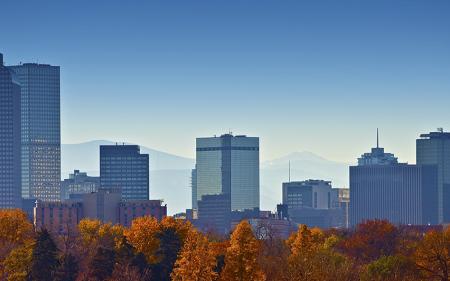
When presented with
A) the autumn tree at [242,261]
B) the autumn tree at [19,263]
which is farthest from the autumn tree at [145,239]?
the autumn tree at [242,261]

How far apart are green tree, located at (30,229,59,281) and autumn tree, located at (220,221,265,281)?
23014mm

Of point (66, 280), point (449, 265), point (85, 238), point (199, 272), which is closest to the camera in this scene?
point (199, 272)

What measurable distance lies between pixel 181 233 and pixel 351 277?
39464mm

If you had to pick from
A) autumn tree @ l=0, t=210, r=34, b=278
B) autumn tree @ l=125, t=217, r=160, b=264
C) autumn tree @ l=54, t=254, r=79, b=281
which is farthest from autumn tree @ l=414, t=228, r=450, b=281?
autumn tree @ l=0, t=210, r=34, b=278

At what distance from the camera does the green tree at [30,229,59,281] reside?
12512 centimetres

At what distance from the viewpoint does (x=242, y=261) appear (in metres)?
112

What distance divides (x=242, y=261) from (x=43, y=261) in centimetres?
2550

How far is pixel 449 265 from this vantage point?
441 ft

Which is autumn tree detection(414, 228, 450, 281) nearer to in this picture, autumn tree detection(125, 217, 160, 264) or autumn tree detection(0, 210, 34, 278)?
autumn tree detection(125, 217, 160, 264)

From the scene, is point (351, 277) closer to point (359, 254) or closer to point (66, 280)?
point (66, 280)

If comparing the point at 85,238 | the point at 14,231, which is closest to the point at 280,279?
the point at 14,231

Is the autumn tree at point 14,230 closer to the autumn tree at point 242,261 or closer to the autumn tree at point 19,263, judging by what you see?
the autumn tree at point 19,263

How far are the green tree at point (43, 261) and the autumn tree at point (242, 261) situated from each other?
23014 millimetres

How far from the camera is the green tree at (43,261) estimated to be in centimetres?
12512
